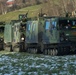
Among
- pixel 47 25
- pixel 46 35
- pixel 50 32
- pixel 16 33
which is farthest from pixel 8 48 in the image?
pixel 50 32

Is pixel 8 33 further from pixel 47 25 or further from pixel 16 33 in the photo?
pixel 47 25

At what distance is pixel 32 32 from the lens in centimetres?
3650

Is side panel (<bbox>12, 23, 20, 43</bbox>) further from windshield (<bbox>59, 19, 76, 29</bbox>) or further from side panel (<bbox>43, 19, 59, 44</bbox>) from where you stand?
windshield (<bbox>59, 19, 76, 29</bbox>)

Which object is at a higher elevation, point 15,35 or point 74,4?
point 74,4

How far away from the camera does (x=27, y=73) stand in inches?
732

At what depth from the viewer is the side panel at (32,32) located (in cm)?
→ 3576

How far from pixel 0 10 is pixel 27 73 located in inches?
5316

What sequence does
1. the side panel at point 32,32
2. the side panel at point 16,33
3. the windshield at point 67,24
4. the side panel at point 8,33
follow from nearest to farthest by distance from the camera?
the windshield at point 67,24
the side panel at point 32,32
the side panel at point 16,33
the side panel at point 8,33

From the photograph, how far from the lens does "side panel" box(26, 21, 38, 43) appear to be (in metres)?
35.8

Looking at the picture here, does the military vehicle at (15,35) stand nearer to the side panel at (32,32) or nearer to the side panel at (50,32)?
the side panel at (32,32)

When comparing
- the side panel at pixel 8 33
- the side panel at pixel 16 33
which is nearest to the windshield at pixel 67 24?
the side panel at pixel 16 33

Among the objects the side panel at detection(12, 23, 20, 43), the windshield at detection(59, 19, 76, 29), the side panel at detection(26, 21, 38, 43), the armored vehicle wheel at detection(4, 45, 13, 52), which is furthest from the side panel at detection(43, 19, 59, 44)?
the armored vehicle wheel at detection(4, 45, 13, 52)

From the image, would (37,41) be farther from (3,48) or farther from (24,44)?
(3,48)

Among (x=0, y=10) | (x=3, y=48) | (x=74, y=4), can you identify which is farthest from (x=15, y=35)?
(x=0, y=10)
